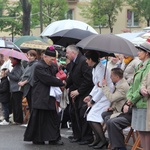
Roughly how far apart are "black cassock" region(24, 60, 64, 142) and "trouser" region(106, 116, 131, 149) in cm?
141

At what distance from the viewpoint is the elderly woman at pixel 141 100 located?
696cm

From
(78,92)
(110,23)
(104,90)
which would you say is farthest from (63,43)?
(110,23)

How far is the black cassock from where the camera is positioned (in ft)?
29.5

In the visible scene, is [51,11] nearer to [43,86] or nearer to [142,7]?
[142,7]

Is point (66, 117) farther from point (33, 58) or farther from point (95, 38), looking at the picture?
point (95, 38)

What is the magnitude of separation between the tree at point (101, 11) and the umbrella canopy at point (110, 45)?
32428 millimetres

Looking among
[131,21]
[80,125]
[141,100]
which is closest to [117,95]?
[141,100]

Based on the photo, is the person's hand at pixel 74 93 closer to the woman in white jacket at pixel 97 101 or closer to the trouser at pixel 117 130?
the woman in white jacket at pixel 97 101

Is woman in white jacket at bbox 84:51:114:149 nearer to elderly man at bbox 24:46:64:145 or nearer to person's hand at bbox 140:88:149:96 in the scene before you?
elderly man at bbox 24:46:64:145

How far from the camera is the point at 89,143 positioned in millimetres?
9406

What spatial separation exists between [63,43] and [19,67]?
127cm

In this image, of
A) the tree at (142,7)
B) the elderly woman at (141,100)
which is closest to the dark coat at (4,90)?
the elderly woman at (141,100)

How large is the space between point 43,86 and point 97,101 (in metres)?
1.03

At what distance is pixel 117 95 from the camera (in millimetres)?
8383
